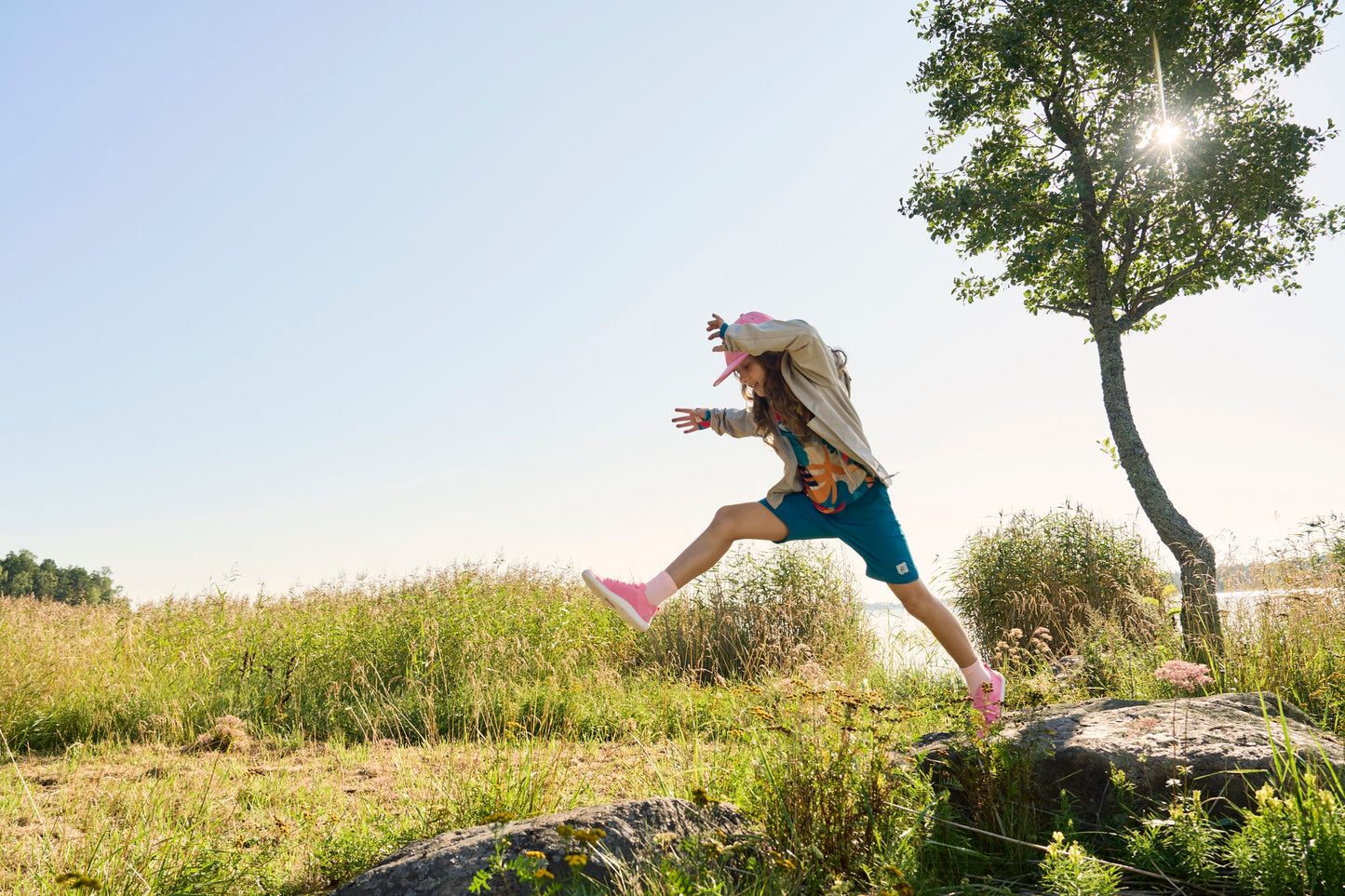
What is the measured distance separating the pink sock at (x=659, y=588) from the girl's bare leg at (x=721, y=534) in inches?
1.1

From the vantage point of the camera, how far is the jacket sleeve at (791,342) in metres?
3.63

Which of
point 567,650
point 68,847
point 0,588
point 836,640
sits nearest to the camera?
point 68,847

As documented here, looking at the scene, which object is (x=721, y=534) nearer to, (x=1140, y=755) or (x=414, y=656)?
(x=1140, y=755)

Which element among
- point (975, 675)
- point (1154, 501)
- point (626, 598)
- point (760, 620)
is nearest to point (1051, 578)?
point (1154, 501)

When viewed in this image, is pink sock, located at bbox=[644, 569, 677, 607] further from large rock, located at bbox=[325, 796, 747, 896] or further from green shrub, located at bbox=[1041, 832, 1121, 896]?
green shrub, located at bbox=[1041, 832, 1121, 896]

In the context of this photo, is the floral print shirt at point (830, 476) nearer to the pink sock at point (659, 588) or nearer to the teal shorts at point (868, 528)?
the teal shorts at point (868, 528)

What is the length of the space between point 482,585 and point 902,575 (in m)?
5.47

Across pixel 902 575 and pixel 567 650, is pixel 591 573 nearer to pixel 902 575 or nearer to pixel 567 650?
pixel 902 575

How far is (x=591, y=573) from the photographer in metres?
Result: 3.61

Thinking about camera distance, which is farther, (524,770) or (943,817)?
(524,770)

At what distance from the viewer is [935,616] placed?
12.0ft

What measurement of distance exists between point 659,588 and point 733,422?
94cm

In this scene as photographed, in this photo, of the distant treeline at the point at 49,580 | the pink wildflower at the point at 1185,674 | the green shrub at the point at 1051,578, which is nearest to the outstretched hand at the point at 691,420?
the pink wildflower at the point at 1185,674

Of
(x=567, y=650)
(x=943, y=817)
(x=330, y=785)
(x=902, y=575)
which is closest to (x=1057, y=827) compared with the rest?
(x=943, y=817)
